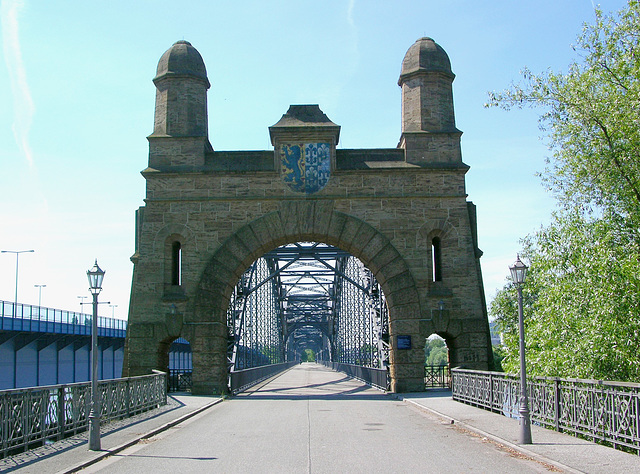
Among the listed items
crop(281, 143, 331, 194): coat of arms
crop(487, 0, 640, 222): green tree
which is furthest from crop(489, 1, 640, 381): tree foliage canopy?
crop(281, 143, 331, 194): coat of arms

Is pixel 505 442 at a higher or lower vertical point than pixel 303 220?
lower

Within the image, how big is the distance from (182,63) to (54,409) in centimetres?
1634

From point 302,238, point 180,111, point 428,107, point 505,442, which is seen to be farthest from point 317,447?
point 180,111

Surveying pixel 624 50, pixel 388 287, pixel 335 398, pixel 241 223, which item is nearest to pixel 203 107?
pixel 241 223

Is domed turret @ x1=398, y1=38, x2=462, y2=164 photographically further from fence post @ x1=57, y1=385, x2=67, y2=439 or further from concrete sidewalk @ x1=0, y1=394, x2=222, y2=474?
fence post @ x1=57, y1=385, x2=67, y2=439

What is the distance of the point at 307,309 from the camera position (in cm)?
9381

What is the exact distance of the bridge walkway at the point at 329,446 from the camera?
1002cm

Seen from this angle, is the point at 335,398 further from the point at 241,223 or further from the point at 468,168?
the point at 468,168

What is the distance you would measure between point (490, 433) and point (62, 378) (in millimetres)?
43336

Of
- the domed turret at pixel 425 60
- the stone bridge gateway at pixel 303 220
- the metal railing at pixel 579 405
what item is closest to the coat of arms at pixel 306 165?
the stone bridge gateway at pixel 303 220

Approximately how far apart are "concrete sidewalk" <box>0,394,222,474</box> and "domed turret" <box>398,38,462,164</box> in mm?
12549

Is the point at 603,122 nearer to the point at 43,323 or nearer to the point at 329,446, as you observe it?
the point at 329,446

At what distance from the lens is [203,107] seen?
2614 centimetres

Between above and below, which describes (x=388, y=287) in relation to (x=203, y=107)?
below
